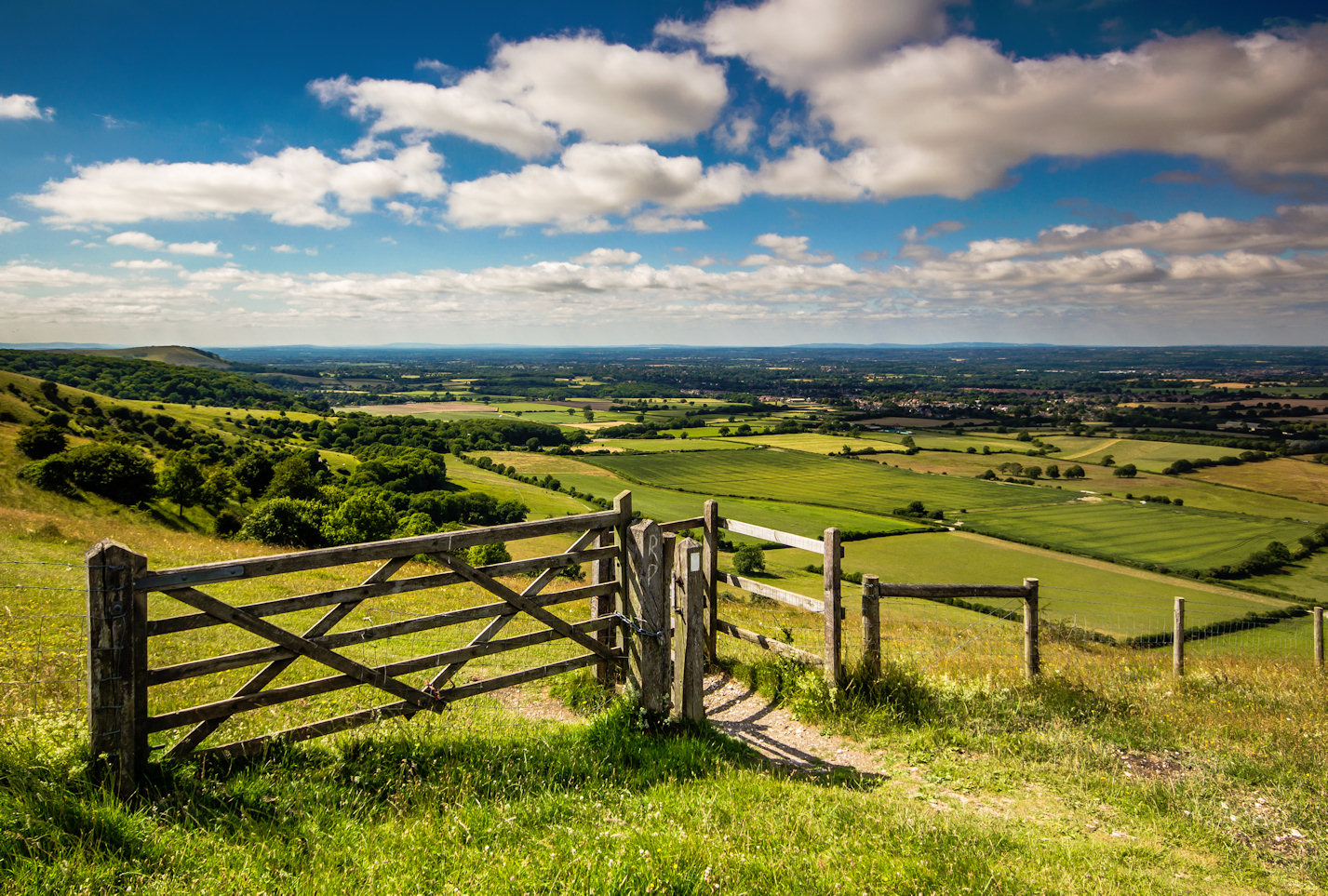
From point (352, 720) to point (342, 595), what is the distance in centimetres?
115

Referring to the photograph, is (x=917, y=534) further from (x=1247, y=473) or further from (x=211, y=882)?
(x=211, y=882)

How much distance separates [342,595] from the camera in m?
5.37

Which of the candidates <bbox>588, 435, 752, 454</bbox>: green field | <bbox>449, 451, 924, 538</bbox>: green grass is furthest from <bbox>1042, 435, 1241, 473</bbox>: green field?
<bbox>588, 435, 752, 454</bbox>: green field

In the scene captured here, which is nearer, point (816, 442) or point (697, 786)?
point (697, 786)

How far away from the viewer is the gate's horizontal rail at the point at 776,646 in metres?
8.13

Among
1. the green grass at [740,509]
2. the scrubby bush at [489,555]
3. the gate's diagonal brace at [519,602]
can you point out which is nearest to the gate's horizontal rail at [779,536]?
the gate's diagonal brace at [519,602]

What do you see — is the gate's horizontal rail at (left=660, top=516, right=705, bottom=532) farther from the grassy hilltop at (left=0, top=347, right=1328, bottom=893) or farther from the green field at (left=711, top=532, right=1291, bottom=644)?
the green field at (left=711, top=532, right=1291, bottom=644)

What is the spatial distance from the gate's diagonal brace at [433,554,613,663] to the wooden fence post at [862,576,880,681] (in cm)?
307

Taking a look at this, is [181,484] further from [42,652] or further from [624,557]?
[624,557]

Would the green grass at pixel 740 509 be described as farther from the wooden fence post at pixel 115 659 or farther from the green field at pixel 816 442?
the wooden fence post at pixel 115 659

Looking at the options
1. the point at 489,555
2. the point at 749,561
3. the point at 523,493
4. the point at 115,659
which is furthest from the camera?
the point at 523,493

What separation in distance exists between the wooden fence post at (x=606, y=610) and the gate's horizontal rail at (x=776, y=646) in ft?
7.07

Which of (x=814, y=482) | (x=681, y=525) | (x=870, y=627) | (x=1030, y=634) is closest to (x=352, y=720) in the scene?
(x=681, y=525)

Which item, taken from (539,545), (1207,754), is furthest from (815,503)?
(1207,754)
